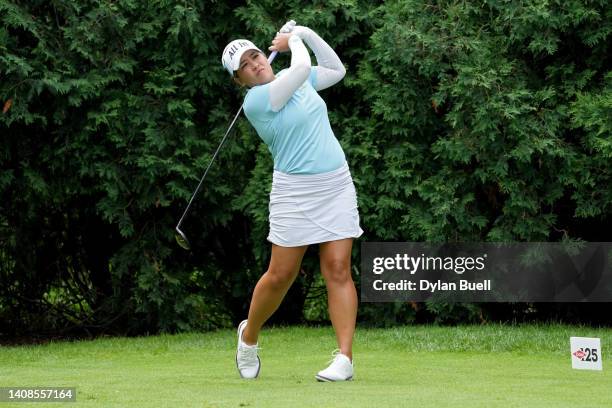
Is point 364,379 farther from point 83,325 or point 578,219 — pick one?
point 83,325

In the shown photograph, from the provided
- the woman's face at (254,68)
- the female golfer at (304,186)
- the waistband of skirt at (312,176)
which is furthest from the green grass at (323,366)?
the woman's face at (254,68)

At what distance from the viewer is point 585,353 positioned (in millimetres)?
5840

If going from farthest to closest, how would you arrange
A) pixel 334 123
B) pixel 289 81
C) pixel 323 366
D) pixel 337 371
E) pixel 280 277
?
pixel 334 123 → pixel 323 366 → pixel 280 277 → pixel 337 371 → pixel 289 81

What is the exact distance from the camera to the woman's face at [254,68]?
223 inches

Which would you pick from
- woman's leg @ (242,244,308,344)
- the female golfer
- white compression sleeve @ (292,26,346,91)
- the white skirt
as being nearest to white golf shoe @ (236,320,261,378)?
woman's leg @ (242,244,308,344)

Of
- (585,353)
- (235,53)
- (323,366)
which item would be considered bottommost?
(323,366)

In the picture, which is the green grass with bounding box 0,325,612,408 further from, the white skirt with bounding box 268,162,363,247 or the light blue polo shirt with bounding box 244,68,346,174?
the light blue polo shirt with bounding box 244,68,346,174

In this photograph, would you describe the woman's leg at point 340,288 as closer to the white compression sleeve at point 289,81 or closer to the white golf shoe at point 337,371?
the white golf shoe at point 337,371

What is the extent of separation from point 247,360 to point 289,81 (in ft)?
4.85

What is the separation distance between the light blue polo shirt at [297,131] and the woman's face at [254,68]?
7 cm

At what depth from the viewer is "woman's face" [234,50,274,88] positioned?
5.66 m

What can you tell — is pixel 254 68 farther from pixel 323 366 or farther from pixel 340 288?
pixel 323 366

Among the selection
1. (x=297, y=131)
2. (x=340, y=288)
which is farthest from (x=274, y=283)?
(x=297, y=131)

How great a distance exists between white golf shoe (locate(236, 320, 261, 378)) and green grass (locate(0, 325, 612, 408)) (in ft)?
0.27
